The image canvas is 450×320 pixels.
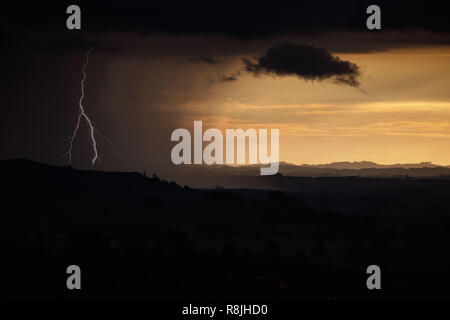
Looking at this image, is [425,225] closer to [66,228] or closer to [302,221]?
[302,221]

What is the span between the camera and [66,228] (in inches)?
5679

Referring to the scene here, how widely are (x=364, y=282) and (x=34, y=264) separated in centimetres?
3371

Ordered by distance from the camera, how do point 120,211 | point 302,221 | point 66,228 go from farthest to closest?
point 120,211 → point 302,221 → point 66,228

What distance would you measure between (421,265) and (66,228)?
68767 millimetres

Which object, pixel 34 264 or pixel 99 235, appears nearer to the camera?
pixel 34 264

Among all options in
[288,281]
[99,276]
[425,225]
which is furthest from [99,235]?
[425,225]

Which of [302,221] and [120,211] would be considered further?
[120,211]

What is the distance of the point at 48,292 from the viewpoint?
79.2m
